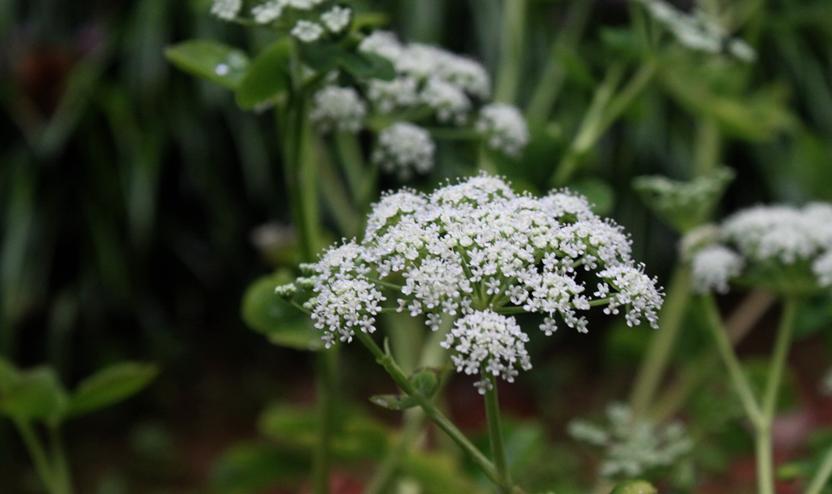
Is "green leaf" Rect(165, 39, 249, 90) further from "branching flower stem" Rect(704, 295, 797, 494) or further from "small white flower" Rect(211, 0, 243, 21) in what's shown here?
"branching flower stem" Rect(704, 295, 797, 494)

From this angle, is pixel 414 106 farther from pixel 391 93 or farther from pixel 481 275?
pixel 481 275

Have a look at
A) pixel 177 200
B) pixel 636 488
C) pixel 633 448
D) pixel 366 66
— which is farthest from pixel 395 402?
pixel 177 200

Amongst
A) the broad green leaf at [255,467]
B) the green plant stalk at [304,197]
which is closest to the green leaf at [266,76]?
the green plant stalk at [304,197]

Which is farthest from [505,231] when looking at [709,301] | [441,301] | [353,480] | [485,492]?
[353,480]

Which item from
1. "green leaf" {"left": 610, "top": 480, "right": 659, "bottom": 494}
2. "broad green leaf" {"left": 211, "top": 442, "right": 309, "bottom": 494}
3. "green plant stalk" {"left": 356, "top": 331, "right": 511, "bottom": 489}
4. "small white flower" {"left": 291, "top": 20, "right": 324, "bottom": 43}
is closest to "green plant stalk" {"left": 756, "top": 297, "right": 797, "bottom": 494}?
"green leaf" {"left": 610, "top": 480, "right": 659, "bottom": 494}

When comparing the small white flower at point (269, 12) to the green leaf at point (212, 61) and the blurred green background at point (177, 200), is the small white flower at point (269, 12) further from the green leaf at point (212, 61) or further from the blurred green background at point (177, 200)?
the blurred green background at point (177, 200)

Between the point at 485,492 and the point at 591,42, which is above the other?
the point at 591,42

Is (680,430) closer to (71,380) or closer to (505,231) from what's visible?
(505,231)
